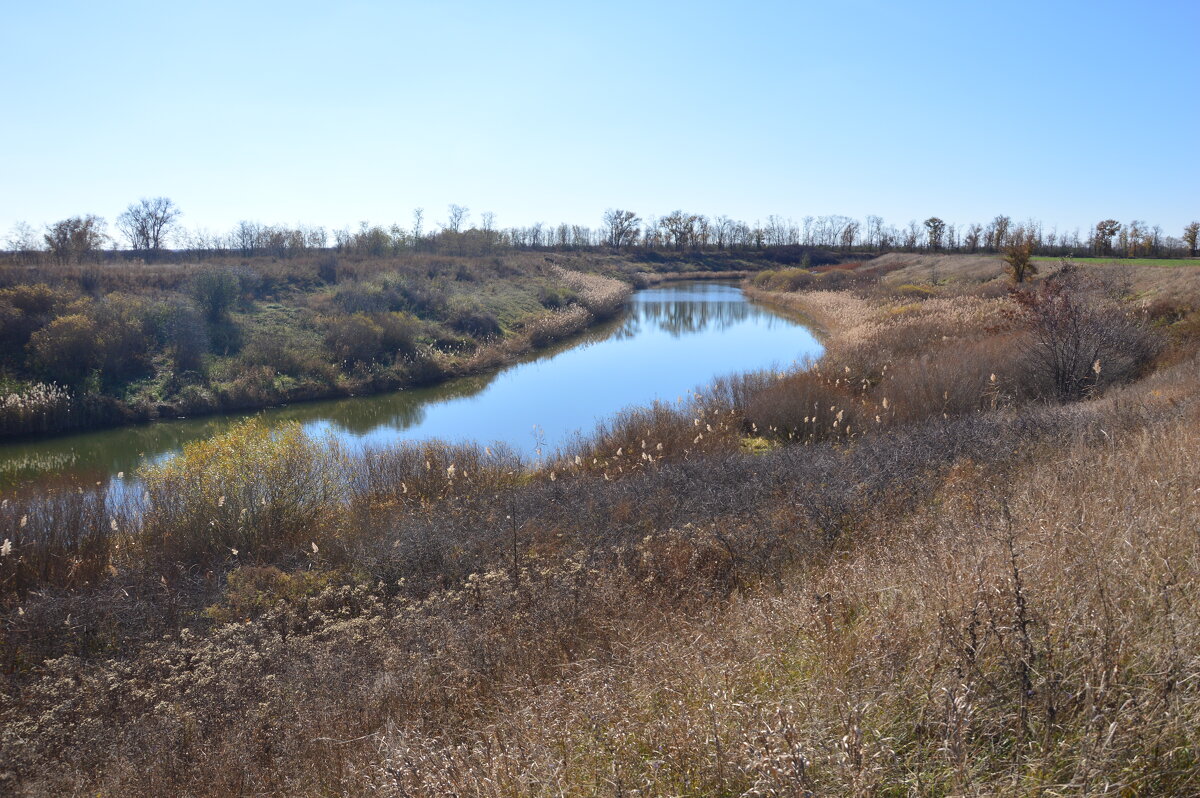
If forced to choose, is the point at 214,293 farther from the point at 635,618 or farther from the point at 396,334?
the point at 635,618

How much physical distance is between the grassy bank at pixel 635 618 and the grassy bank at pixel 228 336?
1178 cm

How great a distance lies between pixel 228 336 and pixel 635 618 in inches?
929

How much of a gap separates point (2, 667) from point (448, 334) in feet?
76.3

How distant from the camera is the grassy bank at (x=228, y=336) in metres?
20.2

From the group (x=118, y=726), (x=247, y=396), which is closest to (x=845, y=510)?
(x=118, y=726)

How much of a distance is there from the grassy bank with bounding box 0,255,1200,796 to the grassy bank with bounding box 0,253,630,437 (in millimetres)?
11778

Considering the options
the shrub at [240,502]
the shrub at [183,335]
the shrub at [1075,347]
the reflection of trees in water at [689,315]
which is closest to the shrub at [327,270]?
the shrub at [183,335]

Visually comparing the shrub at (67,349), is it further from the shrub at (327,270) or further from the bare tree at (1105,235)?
the bare tree at (1105,235)

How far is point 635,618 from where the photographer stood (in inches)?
206

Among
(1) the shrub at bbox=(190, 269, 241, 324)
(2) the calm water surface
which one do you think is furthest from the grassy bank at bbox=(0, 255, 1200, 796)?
(1) the shrub at bbox=(190, 269, 241, 324)

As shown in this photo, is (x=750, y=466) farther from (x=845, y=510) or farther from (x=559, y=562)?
(x=559, y=562)

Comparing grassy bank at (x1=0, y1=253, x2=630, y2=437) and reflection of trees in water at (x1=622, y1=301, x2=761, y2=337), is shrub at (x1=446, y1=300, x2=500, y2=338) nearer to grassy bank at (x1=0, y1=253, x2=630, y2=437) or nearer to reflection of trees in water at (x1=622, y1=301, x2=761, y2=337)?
grassy bank at (x1=0, y1=253, x2=630, y2=437)

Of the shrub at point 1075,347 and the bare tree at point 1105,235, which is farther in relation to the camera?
the bare tree at point 1105,235

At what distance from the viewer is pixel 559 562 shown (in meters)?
6.98
